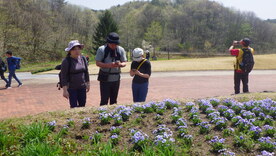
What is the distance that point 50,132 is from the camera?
3674 millimetres

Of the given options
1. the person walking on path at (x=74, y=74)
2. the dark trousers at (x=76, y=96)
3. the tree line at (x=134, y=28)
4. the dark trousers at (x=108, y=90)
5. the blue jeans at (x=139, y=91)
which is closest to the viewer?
the person walking on path at (x=74, y=74)

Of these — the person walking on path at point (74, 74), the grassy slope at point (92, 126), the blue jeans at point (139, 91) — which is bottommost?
the grassy slope at point (92, 126)

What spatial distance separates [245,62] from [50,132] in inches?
215

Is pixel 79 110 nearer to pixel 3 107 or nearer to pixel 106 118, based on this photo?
pixel 106 118

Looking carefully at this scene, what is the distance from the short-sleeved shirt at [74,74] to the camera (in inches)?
178

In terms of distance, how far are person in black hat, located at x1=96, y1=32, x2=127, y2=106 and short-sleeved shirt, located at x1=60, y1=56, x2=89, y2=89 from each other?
0.37 metres

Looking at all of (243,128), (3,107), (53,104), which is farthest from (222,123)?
(3,107)

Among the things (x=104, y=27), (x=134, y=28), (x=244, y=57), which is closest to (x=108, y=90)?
(x=244, y=57)

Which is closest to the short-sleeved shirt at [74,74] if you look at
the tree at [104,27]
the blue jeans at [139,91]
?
the blue jeans at [139,91]

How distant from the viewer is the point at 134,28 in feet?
202

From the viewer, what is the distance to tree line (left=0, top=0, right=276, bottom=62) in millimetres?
39844

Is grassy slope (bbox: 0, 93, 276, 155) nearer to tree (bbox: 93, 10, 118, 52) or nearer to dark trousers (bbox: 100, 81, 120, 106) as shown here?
dark trousers (bbox: 100, 81, 120, 106)

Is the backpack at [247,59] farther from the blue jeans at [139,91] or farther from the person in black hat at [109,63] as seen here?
the person in black hat at [109,63]

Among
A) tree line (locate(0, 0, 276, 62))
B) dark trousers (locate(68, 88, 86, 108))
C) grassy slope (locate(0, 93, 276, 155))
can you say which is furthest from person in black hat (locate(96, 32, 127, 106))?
tree line (locate(0, 0, 276, 62))
